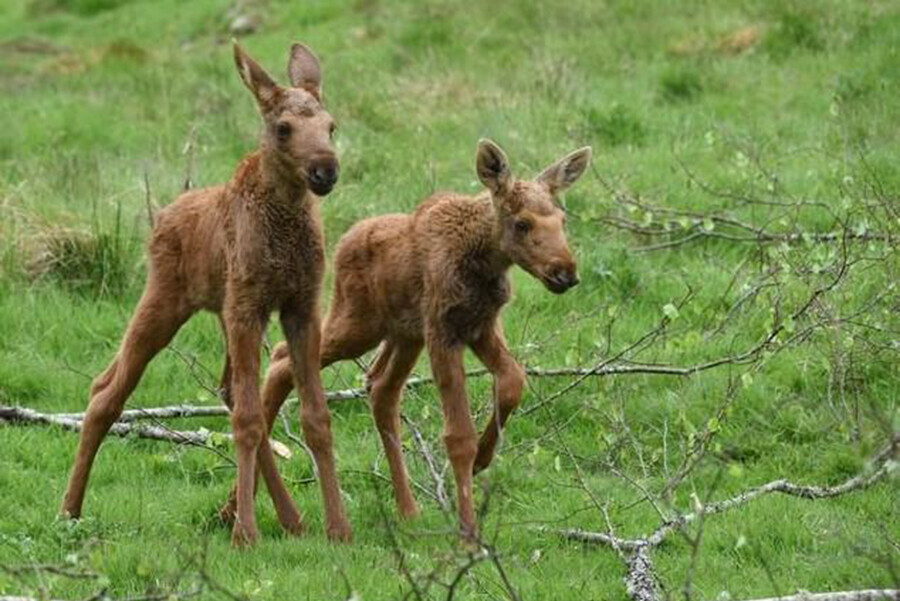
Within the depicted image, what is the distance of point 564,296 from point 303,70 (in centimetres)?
375

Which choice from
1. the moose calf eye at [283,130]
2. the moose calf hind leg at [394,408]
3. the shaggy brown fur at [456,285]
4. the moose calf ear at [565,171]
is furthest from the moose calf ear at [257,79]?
the moose calf hind leg at [394,408]

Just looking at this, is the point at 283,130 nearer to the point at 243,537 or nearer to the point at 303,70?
the point at 303,70

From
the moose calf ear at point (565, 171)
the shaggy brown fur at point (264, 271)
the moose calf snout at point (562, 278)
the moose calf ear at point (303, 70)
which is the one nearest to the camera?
the moose calf snout at point (562, 278)

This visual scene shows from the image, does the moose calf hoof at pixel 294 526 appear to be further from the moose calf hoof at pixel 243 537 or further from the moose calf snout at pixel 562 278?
the moose calf snout at pixel 562 278

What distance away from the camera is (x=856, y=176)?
42.3ft

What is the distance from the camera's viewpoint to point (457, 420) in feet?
28.2

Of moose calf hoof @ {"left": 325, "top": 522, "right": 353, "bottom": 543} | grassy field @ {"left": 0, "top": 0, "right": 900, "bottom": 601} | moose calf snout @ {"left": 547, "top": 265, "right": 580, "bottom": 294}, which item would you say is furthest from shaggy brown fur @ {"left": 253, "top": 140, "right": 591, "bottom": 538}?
moose calf hoof @ {"left": 325, "top": 522, "right": 353, "bottom": 543}

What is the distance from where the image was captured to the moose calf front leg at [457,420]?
858 cm

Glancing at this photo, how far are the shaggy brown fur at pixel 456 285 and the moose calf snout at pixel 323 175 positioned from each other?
2.43 ft

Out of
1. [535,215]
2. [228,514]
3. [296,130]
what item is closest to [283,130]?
[296,130]

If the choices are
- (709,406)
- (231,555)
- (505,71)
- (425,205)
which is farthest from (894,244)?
(505,71)

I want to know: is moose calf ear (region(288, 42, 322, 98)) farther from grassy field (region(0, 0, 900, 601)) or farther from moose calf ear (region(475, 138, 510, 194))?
grassy field (region(0, 0, 900, 601))

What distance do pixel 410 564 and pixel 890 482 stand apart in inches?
103

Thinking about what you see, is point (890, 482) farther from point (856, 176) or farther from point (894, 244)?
point (856, 176)
